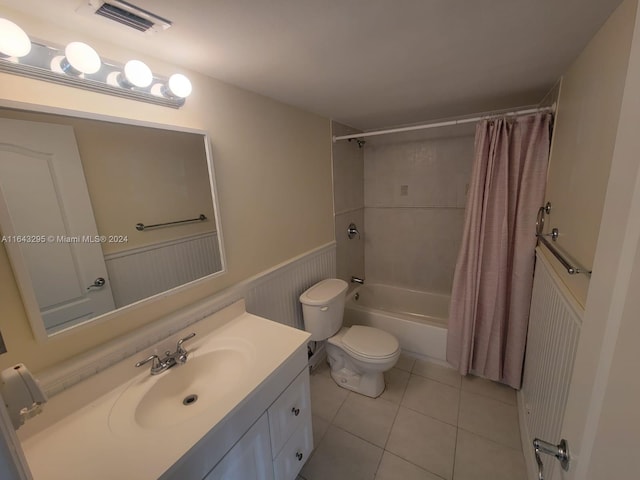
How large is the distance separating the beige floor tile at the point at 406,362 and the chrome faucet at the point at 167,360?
1735 mm

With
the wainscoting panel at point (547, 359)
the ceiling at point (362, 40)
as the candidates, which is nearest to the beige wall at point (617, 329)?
the wainscoting panel at point (547, 359)

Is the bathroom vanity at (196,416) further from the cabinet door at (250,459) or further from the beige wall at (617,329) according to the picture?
the beige wall at (617,329)

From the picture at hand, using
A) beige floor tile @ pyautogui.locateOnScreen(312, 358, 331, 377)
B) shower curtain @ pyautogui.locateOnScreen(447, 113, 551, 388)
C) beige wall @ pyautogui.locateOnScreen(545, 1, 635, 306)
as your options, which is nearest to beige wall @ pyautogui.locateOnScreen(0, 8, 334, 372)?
beige floor tile @ pyautogui.locateOnScreen(312, 358, 331, 377)

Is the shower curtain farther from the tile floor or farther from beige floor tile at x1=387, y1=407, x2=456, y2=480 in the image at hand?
beige floor tile at x1=387, y1=407, x2=456, y2=480

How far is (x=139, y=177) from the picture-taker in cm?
111

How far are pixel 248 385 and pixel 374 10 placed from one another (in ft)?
4.43

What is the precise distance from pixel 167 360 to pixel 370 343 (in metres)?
1.30

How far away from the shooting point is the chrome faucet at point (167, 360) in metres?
1.06

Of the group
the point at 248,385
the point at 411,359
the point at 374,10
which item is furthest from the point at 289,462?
the point at 374,10

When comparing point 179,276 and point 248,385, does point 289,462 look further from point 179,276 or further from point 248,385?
point 179,276

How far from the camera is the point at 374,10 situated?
2.75ft

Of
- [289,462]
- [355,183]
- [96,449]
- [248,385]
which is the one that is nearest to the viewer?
[96,449]

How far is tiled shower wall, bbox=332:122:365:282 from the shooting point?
2438 millimetres

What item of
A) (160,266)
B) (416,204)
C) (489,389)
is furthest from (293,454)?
(416,204)
